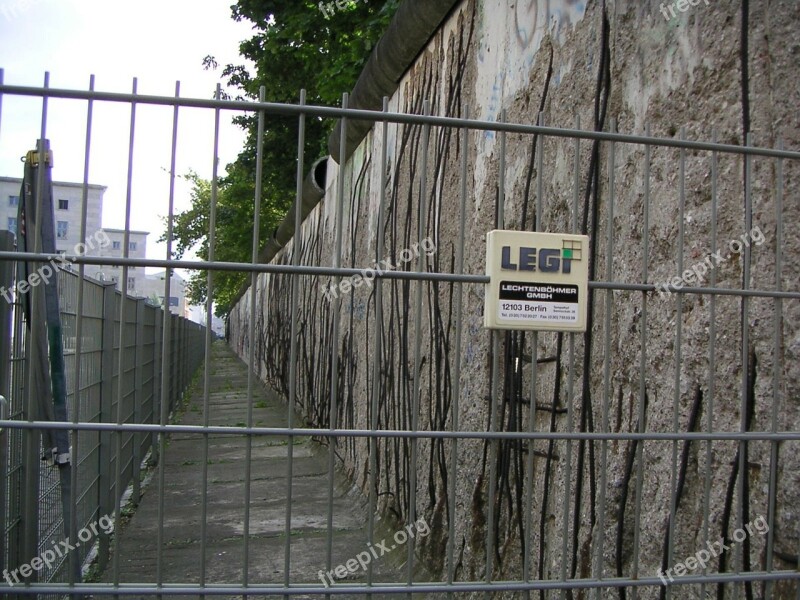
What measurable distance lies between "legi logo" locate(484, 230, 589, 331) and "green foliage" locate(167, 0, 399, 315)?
858cm

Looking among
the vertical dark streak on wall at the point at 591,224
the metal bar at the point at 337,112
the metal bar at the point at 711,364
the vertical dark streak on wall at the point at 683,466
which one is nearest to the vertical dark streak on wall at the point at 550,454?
the vertical dark streak on wall at the point at 591,224

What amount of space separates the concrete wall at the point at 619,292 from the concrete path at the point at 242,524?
0.71m

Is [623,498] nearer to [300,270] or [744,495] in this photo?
[744,495]

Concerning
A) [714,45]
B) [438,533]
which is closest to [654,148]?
[714,45]

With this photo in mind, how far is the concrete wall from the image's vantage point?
240 cm

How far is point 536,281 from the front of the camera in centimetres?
231

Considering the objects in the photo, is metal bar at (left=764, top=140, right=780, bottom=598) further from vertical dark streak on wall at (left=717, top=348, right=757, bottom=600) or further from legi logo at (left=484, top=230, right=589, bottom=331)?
legi logo at (left=484, top=230, right=589, bottom=331)

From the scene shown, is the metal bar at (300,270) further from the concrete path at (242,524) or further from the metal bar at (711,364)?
the concrete path at (242,524)

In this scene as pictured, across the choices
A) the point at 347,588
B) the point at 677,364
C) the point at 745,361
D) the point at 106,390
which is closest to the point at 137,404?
the point at 106,390

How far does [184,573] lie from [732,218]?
149 inches

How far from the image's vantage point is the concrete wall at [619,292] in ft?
7.88

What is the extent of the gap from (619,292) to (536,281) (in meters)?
0.72

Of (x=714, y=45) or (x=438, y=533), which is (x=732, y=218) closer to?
(x=714, y=45)

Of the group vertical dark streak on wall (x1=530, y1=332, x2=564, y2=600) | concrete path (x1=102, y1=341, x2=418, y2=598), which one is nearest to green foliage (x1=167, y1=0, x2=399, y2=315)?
concrete path (x1=102, y1=341, x2=418, y2=598)
